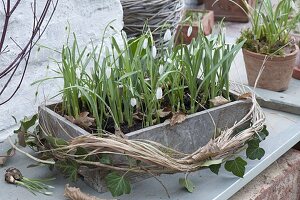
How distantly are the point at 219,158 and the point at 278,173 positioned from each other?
0.26m

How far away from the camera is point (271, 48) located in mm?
1632

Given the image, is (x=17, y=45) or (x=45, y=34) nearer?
(x=17, y=45)

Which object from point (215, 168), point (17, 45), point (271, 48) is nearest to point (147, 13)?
point (271, 48)

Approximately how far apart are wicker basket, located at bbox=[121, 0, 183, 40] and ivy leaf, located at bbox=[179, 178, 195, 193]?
974 mm

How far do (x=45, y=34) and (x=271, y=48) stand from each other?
68cm

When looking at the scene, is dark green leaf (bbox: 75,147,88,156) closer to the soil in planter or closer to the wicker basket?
the soil in planter

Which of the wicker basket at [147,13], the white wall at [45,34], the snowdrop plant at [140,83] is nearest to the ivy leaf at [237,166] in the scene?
the snowdrop plant at [140,83]

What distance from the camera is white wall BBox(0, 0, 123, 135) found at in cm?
141

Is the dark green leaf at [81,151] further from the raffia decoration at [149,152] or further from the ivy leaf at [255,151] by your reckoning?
the ivy leaf at [255,151]

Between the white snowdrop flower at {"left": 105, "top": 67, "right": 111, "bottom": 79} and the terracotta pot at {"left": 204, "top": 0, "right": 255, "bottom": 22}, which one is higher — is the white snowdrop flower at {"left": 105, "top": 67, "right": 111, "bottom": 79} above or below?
above

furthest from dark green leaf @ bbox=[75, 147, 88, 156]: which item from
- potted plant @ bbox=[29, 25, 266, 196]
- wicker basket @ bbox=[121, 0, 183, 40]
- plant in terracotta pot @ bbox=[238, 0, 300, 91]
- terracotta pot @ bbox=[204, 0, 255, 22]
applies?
terracotta pot @ bbox=[204, 0, 255, 22]

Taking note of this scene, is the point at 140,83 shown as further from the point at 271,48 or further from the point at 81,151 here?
the point at 271,48

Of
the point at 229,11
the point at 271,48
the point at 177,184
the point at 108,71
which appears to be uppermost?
the point at 108,71

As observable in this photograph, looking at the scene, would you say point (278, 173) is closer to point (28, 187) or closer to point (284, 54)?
point (284, 54)
